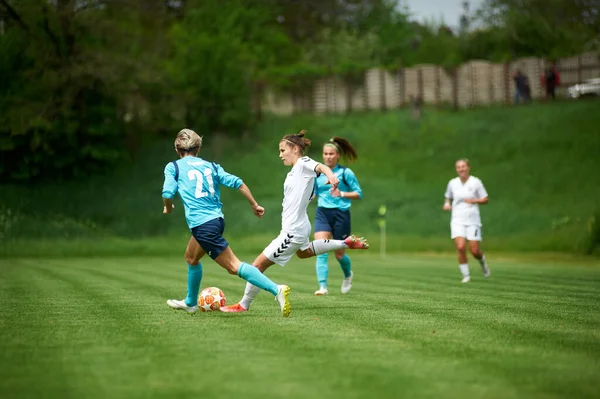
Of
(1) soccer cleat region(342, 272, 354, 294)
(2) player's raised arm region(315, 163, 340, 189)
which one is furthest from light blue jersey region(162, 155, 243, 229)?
(1) soccer cleat region(342, 272, 354, 294)

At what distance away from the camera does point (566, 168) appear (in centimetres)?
3794

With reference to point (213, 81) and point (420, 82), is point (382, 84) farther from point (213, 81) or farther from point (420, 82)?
point (213, 81)

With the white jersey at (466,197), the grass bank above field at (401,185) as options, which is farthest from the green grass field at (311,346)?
the grass bank above field at (401,185)

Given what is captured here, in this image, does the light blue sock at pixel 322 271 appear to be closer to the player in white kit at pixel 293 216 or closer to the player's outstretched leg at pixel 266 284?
the player in white kit at pixel 293 216

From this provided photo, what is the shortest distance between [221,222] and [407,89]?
127 ft

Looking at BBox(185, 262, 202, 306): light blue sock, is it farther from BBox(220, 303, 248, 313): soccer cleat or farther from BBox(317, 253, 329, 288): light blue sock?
BBox(317, 253, 329, 288): light blue sock

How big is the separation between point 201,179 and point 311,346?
10.1 feet

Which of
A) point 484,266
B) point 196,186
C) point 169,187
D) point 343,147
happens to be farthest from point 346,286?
point 169,187

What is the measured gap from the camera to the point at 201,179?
10.1 m

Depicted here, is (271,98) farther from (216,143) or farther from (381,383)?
(381,383)

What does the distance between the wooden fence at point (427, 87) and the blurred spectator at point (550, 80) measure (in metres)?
0.85

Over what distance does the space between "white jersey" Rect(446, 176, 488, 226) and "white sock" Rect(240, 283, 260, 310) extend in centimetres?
754

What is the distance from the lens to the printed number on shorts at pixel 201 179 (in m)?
10.1

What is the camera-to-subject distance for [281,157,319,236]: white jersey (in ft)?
35.0
